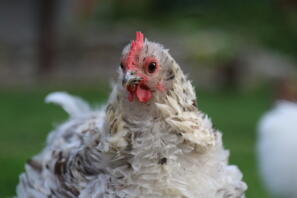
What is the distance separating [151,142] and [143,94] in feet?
0.82

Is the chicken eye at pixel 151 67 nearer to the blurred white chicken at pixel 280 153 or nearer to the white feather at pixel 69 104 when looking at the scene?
the white feather at pixel 69 104

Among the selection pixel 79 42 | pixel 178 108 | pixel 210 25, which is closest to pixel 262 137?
pixel 178 108

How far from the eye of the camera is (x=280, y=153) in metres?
6.73

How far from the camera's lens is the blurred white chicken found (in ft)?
21.8

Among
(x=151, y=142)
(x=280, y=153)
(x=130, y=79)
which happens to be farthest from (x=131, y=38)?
(x=130, y=79)

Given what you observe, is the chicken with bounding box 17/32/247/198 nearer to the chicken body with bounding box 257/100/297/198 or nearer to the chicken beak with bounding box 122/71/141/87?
the chicken beak with bounding box 122/71/141/87

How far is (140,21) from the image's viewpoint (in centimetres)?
2419

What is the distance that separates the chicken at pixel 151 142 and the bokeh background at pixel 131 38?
6.91 meters

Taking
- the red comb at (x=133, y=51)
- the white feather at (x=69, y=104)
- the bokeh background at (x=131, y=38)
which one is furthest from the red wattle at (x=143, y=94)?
the bokeh background at (x=131, y=38)

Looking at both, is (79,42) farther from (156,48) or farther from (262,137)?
(156,48)

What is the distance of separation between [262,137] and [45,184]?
367cm

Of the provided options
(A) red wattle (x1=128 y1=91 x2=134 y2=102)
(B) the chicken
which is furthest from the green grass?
(A) red wattle (x1=128 y1=91 x2=134 y2=102)

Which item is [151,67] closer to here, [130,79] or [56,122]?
[130,79]

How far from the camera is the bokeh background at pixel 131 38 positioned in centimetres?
1372
